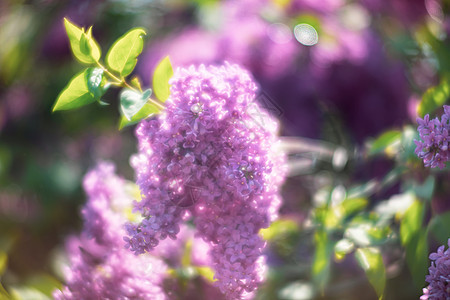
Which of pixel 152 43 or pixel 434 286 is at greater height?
pixel 152 43

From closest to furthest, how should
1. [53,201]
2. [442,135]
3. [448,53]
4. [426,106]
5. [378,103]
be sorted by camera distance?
[442,135]
[426,106]
[448,53]
[378,103]
[53,201]

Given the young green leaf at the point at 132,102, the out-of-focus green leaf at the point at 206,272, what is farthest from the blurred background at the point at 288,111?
the young green leaf at the point at 132,102

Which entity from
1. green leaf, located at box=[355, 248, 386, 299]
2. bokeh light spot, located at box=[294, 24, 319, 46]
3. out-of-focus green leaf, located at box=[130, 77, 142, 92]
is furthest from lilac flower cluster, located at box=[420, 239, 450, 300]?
bokeh light spot, located at box=[294, 24, 319, 46]

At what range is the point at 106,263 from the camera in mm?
446

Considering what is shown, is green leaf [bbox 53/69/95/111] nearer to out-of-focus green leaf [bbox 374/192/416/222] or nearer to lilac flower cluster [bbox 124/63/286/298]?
lilac flower cluster [bbox 124/63/286/298]

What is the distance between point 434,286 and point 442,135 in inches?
4.5

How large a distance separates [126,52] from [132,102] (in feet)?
0.16

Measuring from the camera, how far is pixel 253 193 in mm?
355

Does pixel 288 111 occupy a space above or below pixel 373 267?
above

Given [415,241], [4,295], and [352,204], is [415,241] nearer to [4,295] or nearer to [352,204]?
[352,204]

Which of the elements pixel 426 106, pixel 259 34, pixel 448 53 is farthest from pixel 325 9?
pixel 426 106

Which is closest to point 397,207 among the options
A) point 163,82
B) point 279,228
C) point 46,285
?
point 279,228

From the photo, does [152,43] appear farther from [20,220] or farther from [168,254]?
[168,254]

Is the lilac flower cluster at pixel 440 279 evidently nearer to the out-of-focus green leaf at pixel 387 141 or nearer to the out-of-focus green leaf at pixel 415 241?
the out-of-focus green leaf at pixel 415 241
